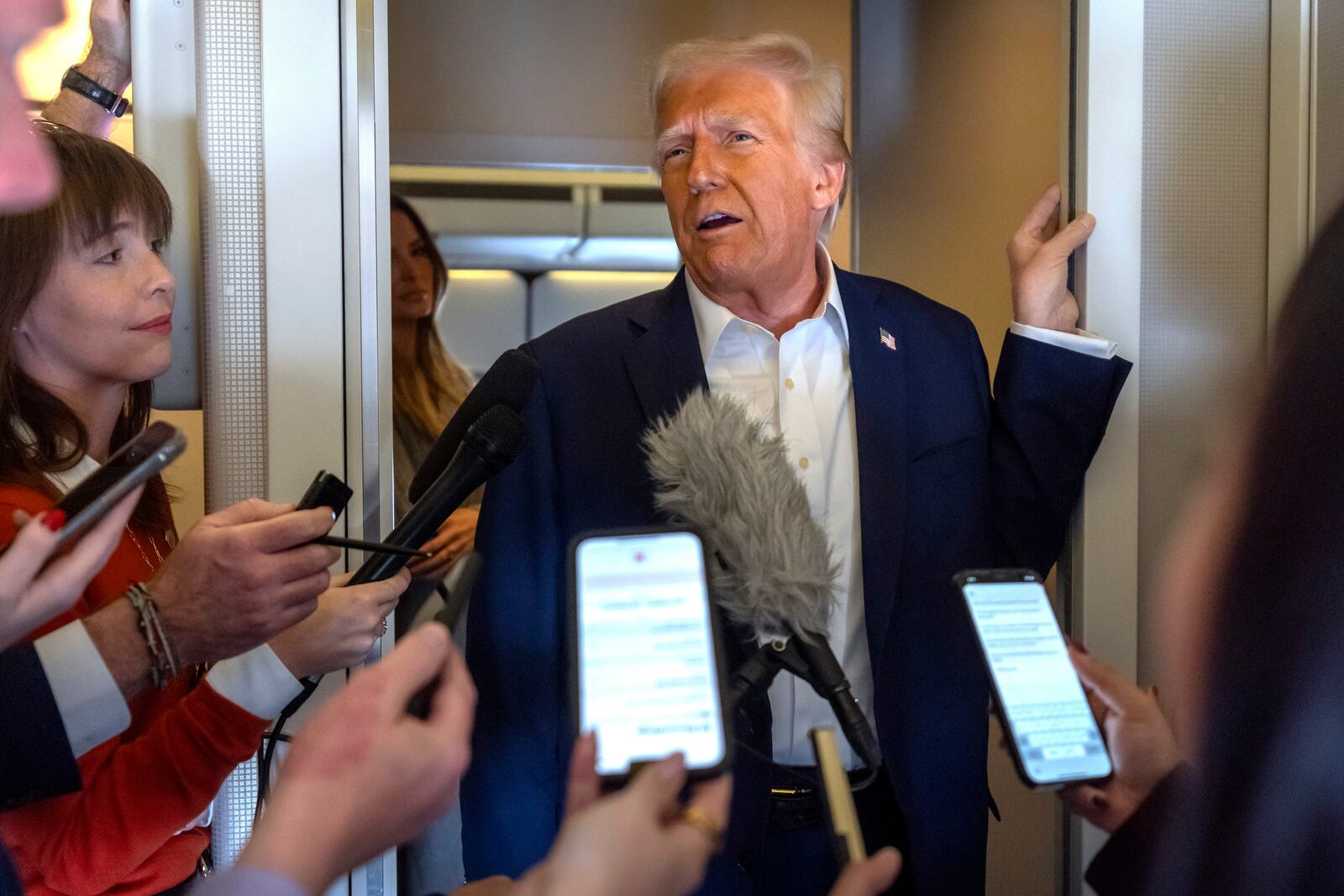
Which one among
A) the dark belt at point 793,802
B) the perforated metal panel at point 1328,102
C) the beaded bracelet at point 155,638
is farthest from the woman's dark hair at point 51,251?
the perforated metal panel at point 1328,102

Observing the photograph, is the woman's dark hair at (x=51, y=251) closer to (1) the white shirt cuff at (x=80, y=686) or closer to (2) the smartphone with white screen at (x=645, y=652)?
(1) the white shirt cuff at (x=80, y=686)

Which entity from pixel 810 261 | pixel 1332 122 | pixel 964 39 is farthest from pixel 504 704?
pixel 964 39

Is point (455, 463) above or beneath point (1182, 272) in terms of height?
beneath

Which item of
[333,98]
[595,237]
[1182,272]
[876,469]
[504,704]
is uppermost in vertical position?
[595,237]

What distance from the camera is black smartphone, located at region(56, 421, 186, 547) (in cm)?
86

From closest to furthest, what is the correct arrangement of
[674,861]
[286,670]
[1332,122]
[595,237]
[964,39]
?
[674,861] < [286,670] < [1332,122] < [964,39] < [595,237]

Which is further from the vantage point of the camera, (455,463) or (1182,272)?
(1182,272)

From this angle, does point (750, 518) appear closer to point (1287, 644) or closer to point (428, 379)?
point (1287, 644)

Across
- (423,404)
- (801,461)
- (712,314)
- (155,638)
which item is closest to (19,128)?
(155,638)

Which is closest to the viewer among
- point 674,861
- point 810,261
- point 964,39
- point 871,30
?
point 674,861

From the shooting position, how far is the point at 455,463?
1003mm

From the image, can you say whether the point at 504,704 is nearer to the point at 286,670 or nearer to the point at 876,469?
the point at 286,670

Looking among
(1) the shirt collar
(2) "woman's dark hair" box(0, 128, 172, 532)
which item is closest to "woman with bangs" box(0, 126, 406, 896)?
(2) "woman's dark hair" box(0, 128, 172, 532)

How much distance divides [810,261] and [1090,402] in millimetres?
460
